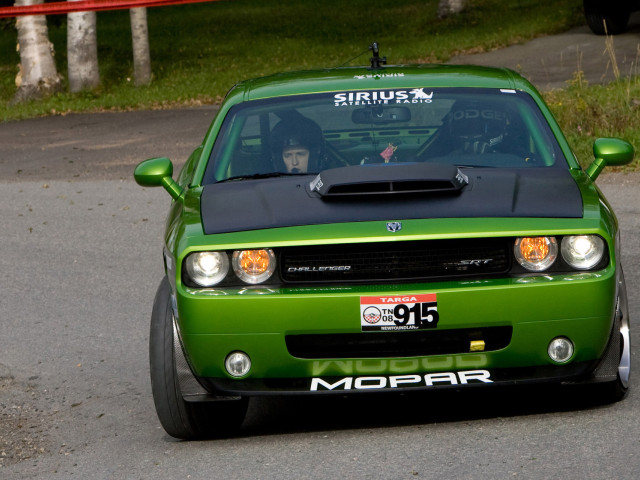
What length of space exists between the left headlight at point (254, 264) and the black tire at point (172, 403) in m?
0.47

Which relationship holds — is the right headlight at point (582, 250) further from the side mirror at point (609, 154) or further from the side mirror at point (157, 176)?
the side mirror at point (157, 176)

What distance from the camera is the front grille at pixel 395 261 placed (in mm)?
5164

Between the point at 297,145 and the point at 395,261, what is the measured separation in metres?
1.40

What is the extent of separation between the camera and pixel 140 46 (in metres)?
24.2

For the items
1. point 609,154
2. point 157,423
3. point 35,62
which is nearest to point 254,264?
point 157,423

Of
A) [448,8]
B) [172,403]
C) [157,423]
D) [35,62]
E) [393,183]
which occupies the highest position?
Answer: [393,183]

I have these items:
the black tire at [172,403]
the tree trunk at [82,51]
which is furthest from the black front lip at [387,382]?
the tree trunk at [82,51]

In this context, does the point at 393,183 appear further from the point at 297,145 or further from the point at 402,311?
the point at 297,145

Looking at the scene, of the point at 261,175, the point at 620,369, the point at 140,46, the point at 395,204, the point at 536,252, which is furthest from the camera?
the point at 140,46

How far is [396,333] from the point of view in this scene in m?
5.11

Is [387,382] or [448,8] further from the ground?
[387,382]

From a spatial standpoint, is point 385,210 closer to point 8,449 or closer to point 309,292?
point 309,292

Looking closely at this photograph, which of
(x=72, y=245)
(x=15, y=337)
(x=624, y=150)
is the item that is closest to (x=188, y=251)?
(x=624, y=150)

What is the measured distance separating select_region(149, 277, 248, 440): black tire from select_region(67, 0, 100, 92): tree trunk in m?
18.6
